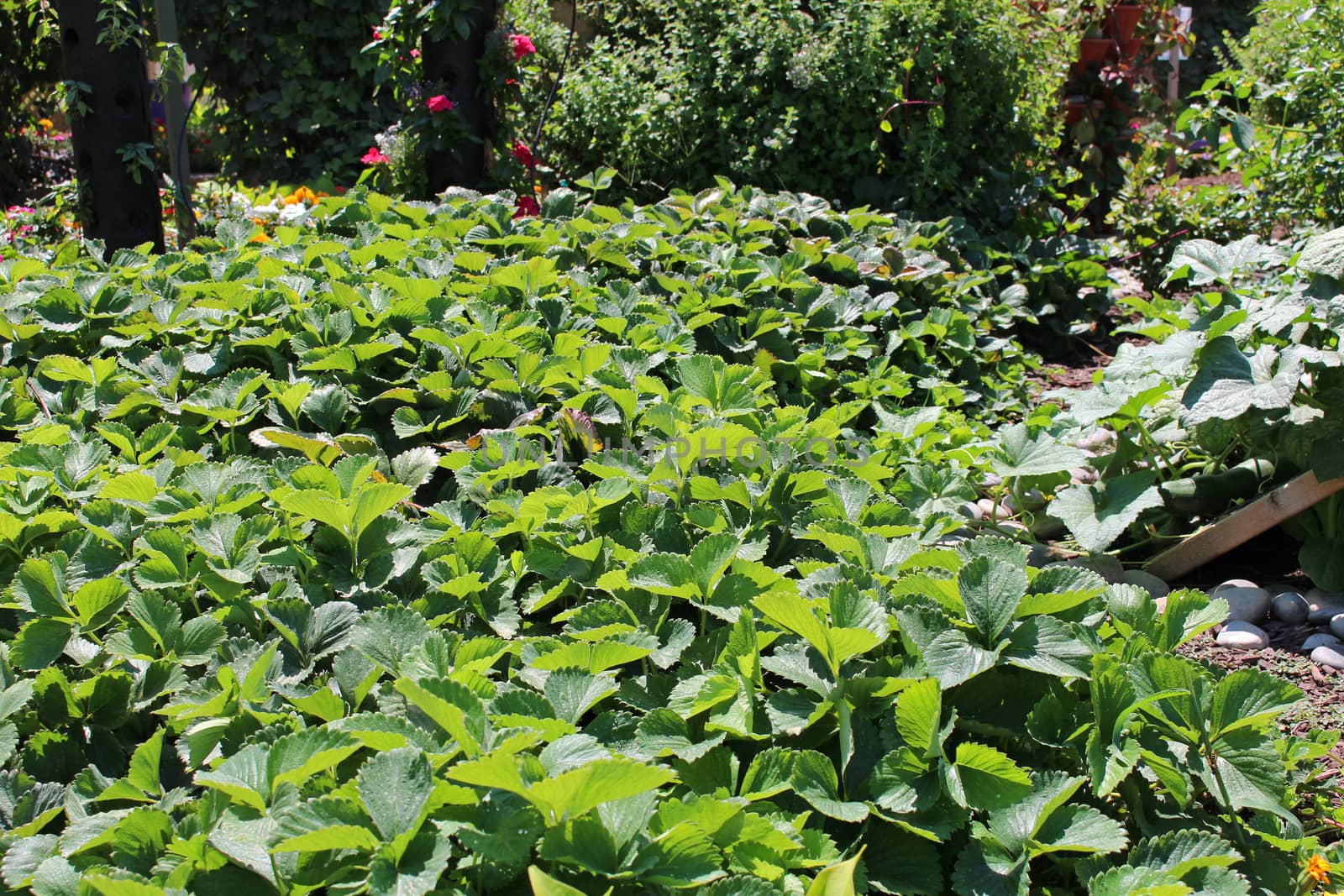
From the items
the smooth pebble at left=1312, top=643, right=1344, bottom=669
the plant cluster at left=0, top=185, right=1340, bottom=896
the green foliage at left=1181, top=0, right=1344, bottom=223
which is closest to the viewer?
the plant cluster at left=0, top=185, right=1340, bottom=896

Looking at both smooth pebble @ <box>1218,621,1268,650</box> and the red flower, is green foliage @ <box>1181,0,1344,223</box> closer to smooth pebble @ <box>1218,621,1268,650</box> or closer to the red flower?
smooth pebble @ <box>1218,621,1268,650</box>

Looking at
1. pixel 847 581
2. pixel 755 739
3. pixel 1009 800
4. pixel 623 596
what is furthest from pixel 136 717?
pixel 1009 800

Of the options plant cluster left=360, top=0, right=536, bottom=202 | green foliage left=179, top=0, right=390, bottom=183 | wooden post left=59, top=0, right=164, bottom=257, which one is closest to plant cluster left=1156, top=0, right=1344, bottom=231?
plant cluster left=360, top=0, right=536, bottom=202

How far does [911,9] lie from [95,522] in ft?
15.4

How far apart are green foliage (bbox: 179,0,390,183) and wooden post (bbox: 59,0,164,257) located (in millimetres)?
2771

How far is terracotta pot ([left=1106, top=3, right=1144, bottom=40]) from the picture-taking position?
23.0 feet

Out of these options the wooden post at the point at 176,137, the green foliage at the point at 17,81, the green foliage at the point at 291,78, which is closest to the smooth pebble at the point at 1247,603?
the wooden post at the point at 176,137

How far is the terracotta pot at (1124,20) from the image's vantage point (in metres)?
7.00

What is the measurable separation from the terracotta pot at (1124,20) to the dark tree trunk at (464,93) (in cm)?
405

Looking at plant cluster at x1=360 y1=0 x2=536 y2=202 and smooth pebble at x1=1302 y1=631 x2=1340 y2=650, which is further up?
plant cluster at x1=360 y1=0 x2=536 y2=202

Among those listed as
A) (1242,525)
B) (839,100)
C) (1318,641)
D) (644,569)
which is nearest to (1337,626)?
(1318,641)

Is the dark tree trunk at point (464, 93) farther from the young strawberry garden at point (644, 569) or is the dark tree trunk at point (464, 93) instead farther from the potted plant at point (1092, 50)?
the potted plant at point (1092, 50)

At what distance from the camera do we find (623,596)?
65.0 inches

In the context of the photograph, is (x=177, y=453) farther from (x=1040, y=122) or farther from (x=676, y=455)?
(x=1040, y=122)
